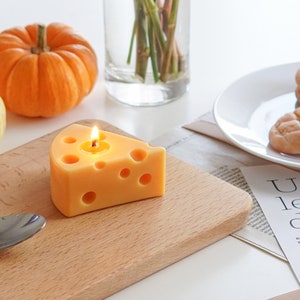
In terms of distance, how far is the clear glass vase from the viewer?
1.21 m

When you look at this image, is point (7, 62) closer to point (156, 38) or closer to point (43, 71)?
point (43, 71)

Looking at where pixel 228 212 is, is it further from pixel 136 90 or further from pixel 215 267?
pixel 136 90

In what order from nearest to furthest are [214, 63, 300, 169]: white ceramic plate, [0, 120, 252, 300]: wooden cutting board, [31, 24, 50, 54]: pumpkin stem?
[0, 120, 252, 300]: wooden cutting board < [214, 63, 300, 169]: white ceramic plate < [31, 24, 50, 54]: pumpkin stem

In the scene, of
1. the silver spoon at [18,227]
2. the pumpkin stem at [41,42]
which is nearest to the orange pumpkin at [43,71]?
the pumpkin stem at [41,42]

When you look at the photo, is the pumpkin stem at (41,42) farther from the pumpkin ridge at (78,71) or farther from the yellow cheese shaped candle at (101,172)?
the yellow cheese shaped candle at (101,172)

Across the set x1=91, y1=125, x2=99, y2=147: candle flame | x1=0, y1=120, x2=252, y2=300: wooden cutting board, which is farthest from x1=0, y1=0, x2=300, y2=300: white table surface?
x1=91, y1=125, x2=99, y2=147: candle flame

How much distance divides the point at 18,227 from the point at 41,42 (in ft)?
1.28

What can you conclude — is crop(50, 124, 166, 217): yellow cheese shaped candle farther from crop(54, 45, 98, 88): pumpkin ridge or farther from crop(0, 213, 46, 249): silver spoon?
crop(54, 45, 98, 88): pumpkin ridge

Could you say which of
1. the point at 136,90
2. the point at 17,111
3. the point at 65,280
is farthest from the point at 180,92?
the point at 65,280

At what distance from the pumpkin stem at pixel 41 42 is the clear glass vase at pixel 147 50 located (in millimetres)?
91

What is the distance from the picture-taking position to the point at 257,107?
4.04ft

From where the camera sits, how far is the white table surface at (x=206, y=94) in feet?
2.97

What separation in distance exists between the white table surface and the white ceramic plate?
0.22 ft

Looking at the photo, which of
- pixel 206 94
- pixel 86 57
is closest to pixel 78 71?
pixel 86 57
